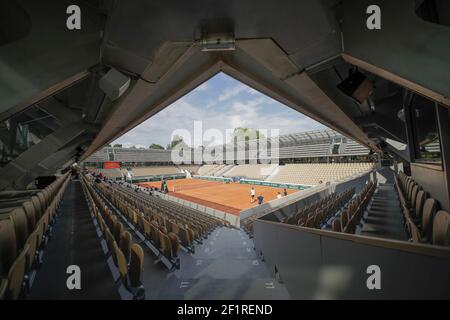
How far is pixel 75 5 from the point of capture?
2.61m

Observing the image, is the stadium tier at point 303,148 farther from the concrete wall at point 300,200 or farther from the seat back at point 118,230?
the seat back at point 118,230

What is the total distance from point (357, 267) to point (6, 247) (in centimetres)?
419

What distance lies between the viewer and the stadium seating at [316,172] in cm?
3025

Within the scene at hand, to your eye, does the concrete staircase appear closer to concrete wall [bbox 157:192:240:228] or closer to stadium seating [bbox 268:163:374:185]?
concrete wall [bbox 157:192:240:228]

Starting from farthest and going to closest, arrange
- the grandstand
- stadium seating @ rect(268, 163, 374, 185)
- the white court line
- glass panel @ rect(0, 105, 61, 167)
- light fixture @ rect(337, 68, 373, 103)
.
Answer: stadium seating @ rect(268, 163, 374, 185), glass panel @ rect(0, 105, 61, 167), light fixture @ rect(337, 68, 373, 103), the white court line, the grandstand

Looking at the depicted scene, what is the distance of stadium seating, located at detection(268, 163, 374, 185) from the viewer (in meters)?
30.2

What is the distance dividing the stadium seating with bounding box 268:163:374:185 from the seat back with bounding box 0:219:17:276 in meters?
31.1

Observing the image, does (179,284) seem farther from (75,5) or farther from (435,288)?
(75,5)

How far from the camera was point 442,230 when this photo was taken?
2113 millimetres

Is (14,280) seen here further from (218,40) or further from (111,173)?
(111,173)

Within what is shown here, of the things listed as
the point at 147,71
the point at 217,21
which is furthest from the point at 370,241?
the point at 147,71

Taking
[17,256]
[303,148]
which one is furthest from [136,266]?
[303,148]

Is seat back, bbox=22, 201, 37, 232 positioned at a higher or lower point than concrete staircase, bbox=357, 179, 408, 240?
higher

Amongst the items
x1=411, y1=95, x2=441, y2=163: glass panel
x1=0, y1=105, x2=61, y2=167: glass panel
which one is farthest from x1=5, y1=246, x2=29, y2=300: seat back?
x1=0, y1=105, x2=61, y2=167: glass panel
